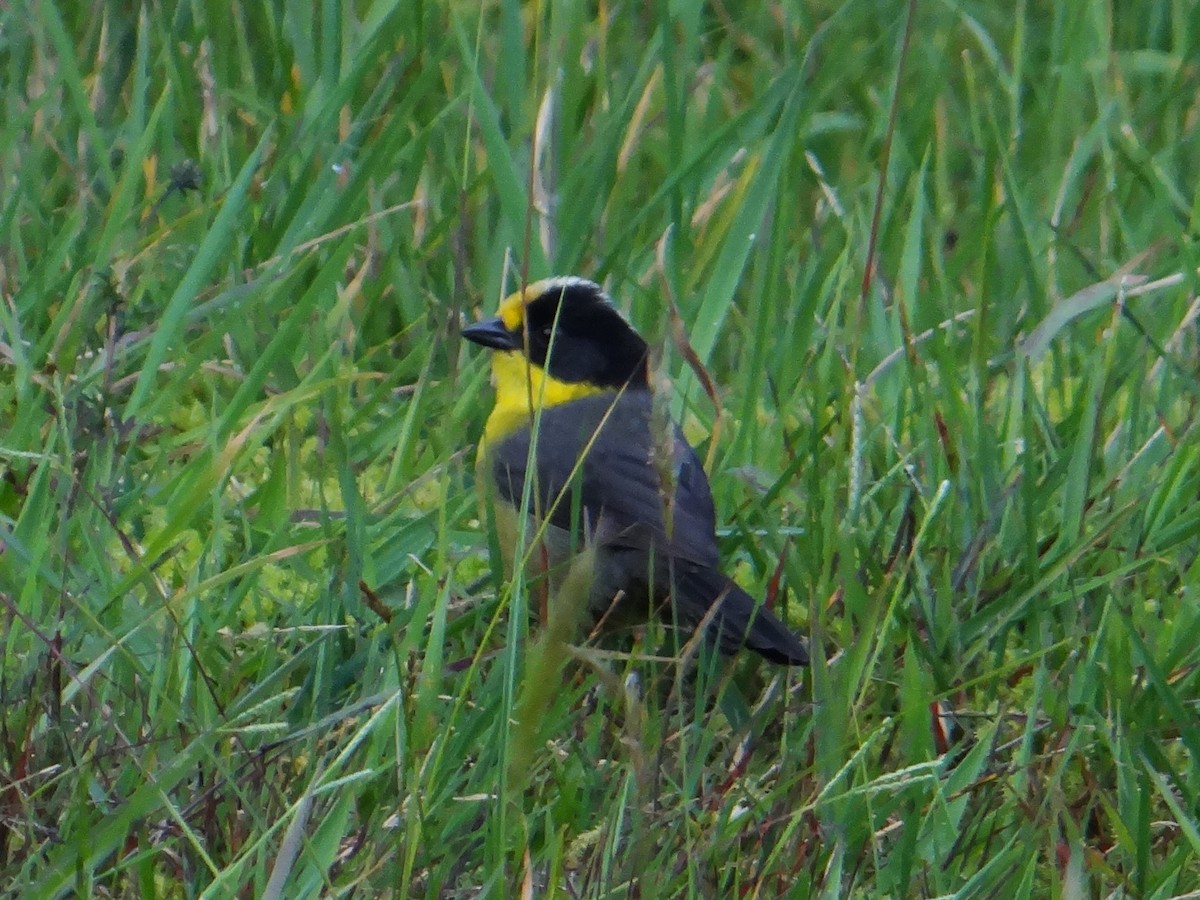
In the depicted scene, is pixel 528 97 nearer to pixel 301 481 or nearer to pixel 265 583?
pixel 301 481

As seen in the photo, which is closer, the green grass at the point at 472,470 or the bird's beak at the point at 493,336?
the green grass at the point at 472,470

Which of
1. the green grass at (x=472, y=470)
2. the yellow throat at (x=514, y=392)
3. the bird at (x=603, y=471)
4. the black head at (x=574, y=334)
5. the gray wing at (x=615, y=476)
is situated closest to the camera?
the green grass at (x=472, y=470)

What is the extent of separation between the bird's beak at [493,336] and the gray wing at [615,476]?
199mm

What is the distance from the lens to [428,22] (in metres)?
5.81

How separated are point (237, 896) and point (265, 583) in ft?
3.78

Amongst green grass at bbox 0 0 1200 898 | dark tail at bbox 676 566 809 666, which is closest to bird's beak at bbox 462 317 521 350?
green grass at bbox 0 0 1200 898

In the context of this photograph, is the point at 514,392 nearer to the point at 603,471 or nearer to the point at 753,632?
the point at 603,471

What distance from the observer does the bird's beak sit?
477 centimetres

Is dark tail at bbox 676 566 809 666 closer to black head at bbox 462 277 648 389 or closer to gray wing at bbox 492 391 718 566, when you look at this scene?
gray wing at bbox 492 391 718 566

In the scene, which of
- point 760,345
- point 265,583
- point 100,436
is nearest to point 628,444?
point 760,345

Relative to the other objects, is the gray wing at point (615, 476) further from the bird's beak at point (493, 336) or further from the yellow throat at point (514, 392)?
the bird's beak at point (493, 336)

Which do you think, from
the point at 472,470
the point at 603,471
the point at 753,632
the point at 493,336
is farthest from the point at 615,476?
the point at 753,632

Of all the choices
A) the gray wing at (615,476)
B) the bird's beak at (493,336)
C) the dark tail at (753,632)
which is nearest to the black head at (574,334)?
the bird's beak at (493,336)

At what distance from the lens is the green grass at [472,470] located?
285 cm
